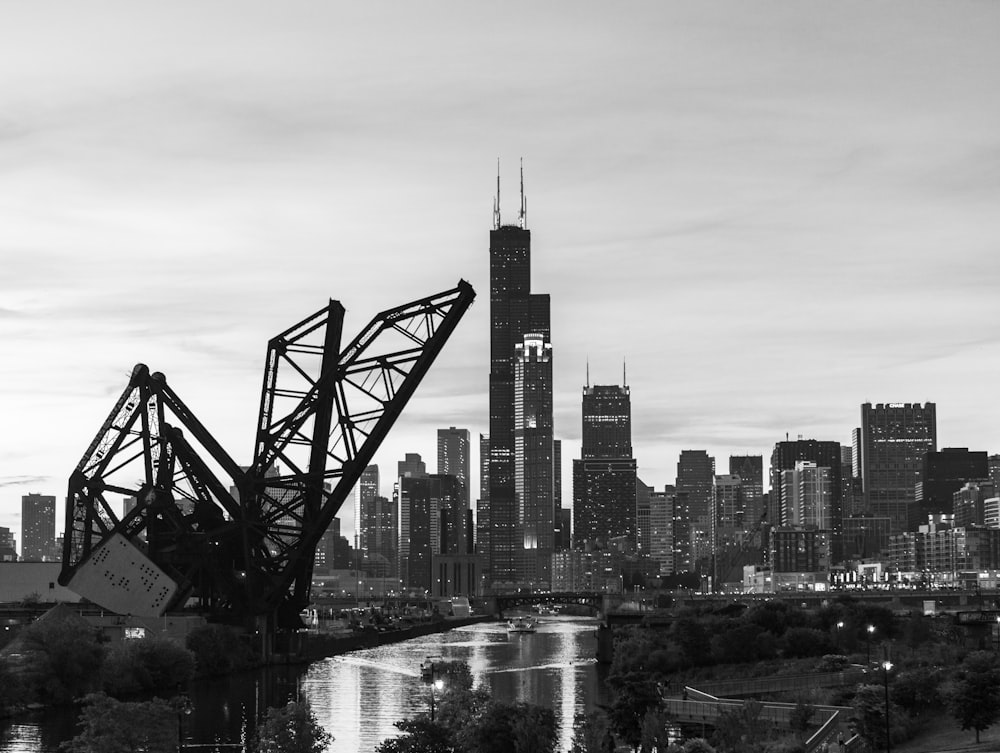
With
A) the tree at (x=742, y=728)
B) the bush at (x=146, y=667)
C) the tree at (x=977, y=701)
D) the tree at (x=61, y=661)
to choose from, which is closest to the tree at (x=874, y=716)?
the tree at (x=977, y=701)

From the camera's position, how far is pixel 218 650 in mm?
75812

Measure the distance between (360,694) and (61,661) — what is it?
1218cm

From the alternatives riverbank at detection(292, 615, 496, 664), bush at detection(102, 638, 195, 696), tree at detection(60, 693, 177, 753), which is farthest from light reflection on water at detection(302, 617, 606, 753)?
tree at detection(60, 693, 177, 753)

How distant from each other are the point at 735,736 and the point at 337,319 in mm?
40298

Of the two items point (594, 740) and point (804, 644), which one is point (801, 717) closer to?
point (594, 740)

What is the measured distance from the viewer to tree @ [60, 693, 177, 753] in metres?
36.4

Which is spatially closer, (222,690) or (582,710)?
(582,710)

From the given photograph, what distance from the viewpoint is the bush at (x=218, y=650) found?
244 ft

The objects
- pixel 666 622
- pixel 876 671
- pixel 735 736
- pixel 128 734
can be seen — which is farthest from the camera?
pixel 666 622

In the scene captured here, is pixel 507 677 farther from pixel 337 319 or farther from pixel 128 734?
pixel 128 734

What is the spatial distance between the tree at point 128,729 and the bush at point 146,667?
2447cm

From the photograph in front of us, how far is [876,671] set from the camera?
57.8 meters

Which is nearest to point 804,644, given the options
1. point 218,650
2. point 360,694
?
point 360,694

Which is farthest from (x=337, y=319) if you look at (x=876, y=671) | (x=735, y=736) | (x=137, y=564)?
(x=735, y=736)
